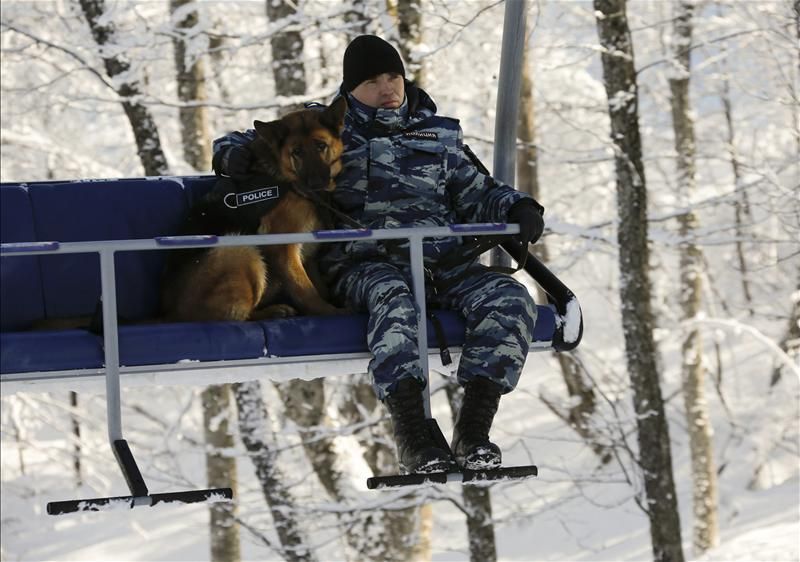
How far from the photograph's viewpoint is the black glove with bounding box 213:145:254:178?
15.9ft

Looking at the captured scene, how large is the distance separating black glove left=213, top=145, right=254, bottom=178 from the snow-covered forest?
194 cm

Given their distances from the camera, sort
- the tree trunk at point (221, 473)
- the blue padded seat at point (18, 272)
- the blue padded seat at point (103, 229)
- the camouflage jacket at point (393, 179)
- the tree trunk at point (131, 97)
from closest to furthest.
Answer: the camouflage jacket at point (393, 179) → the blue padded seat at point (18, 272) → the blue padded seat at point (103, 229) → the tree trunk at point (131, 97) → the tree trunk at point (221, 473)

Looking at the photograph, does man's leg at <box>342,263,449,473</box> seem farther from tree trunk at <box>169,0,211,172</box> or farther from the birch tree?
tree trunk at <box>169,0,211,172</box>

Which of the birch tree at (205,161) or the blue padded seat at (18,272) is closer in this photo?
the blue padded seat at (18,272)

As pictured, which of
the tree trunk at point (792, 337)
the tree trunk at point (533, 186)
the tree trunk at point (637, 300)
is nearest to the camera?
the tree trunk at point (637, 300)

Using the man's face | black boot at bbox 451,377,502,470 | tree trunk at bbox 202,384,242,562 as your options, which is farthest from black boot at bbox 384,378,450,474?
tree trunk at bbox 202,384,242,562

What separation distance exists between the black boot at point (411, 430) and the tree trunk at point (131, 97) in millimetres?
5744

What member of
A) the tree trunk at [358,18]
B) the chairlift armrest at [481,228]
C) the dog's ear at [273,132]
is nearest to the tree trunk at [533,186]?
the tree trunk at [358,18]

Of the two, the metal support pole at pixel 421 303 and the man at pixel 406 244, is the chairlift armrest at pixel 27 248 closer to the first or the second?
the man at pixel 406 244

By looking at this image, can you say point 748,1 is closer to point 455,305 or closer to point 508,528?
point 508,528

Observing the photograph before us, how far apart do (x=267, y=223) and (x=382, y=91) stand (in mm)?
724

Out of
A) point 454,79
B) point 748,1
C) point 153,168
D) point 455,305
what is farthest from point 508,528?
point 455,305

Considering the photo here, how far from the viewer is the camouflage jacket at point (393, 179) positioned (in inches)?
200

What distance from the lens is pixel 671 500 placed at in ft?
31.1
